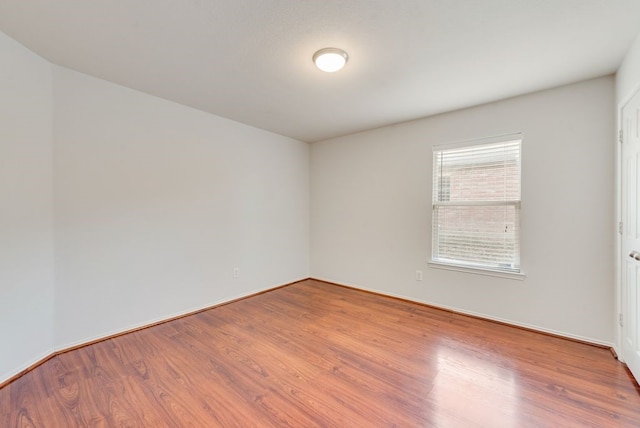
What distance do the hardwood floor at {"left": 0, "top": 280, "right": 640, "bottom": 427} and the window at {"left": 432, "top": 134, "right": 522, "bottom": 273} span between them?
0.75 meters

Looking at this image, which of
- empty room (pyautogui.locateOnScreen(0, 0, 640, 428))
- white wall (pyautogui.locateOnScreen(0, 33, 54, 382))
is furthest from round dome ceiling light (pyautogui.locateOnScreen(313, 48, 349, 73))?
white wall (pyautogui.locateOnScreen(0, 33, 54, 382))

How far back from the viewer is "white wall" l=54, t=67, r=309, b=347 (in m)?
2.31

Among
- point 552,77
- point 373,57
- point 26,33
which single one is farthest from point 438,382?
point 26,33

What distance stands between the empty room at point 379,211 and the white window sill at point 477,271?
0.06 feet

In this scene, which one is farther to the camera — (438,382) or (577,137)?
(577,137)

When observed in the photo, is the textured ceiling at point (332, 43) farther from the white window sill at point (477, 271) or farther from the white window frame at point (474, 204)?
the white window sill at point (477, 271)

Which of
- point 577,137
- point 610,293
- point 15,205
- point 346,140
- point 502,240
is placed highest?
point 346,140

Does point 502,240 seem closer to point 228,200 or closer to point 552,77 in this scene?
point 552,77

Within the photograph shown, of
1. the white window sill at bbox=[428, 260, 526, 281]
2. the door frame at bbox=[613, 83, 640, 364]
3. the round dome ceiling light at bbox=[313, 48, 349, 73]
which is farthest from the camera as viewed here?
the white window sill at bbox=[428, 260, 526, 281]

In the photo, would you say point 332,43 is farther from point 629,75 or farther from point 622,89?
point 622,89

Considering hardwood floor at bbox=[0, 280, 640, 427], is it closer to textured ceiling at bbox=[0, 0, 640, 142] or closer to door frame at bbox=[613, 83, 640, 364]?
door frame at bbox=[613, 83, 640, 364]

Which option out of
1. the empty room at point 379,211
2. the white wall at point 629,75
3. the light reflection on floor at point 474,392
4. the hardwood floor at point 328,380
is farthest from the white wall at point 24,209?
the white wall at point 629,75

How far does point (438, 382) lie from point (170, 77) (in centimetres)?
334

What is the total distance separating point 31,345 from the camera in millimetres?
2049
